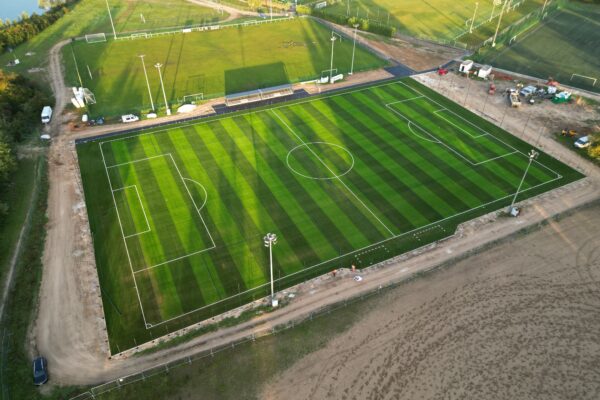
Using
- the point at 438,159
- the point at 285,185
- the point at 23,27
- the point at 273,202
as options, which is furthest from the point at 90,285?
the point at 23,27

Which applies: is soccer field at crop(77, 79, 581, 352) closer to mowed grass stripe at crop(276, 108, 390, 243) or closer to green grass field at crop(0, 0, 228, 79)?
mowed grass stripe at crop(276, 108, 390, 243)

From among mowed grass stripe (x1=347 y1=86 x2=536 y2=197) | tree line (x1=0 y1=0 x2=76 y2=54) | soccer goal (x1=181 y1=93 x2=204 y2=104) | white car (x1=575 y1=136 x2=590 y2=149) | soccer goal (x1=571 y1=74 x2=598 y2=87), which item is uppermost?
tree line (x1=0 y1=0 x2=76 y2=54)

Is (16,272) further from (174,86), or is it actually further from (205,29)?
(205,29)

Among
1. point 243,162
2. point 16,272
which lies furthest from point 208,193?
point 16,272

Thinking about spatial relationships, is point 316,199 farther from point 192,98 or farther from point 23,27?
point 23,27

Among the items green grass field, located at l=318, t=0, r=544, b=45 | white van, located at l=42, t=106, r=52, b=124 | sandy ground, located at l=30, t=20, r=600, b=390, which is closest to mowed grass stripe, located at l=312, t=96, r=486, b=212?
sandy ground, located at l=30, t=20, r=600, b=390

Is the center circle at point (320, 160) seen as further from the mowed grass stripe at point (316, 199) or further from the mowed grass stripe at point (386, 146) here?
the mowed grass stripe at point (386, 146)
